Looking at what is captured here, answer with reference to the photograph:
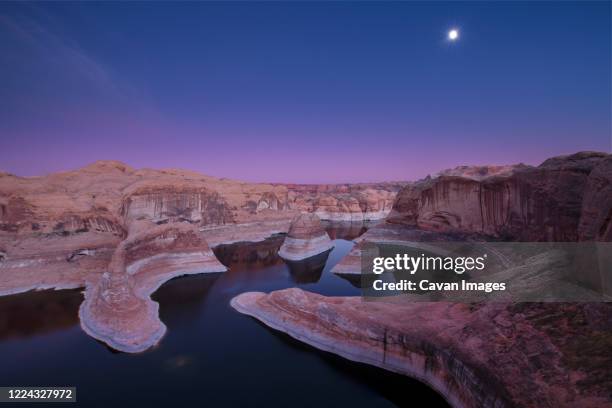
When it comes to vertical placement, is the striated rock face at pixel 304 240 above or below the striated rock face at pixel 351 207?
below

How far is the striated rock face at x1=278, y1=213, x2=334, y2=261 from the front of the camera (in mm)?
29383

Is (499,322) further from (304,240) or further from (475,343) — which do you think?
(304,240)

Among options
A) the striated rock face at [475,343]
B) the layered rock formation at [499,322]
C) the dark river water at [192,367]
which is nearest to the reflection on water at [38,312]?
the dark river water at [192,367]

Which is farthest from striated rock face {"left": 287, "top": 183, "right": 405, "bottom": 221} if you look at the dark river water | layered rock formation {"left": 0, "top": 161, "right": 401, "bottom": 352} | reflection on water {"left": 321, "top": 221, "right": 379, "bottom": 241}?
the dark river water

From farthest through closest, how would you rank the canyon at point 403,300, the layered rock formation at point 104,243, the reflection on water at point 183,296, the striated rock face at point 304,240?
the striated rock face at point 304,240, the reflection on water at point 183,296, the layered rock formation at point 104,243, the canyon at point 403,300

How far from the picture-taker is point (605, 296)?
695 cm

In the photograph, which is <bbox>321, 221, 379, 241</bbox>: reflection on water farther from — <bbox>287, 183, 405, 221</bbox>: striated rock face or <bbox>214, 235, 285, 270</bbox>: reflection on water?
<bbox>214, 235, 285, 270</bbox>: reflection on water

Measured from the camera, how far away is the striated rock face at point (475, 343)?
6117mm

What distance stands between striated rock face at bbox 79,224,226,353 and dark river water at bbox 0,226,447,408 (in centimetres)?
64

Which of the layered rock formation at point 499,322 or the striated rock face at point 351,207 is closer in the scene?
the layered rock formation at point 499,322

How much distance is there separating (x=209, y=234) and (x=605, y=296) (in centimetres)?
3613

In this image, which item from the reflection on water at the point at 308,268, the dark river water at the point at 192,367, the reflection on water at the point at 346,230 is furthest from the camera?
the reflection on water at the point at 346,230

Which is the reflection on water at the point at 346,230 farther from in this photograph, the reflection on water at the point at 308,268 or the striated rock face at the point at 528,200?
the striated rock face at the point at 528,200

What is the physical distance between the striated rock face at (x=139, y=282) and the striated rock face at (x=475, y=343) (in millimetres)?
6484
